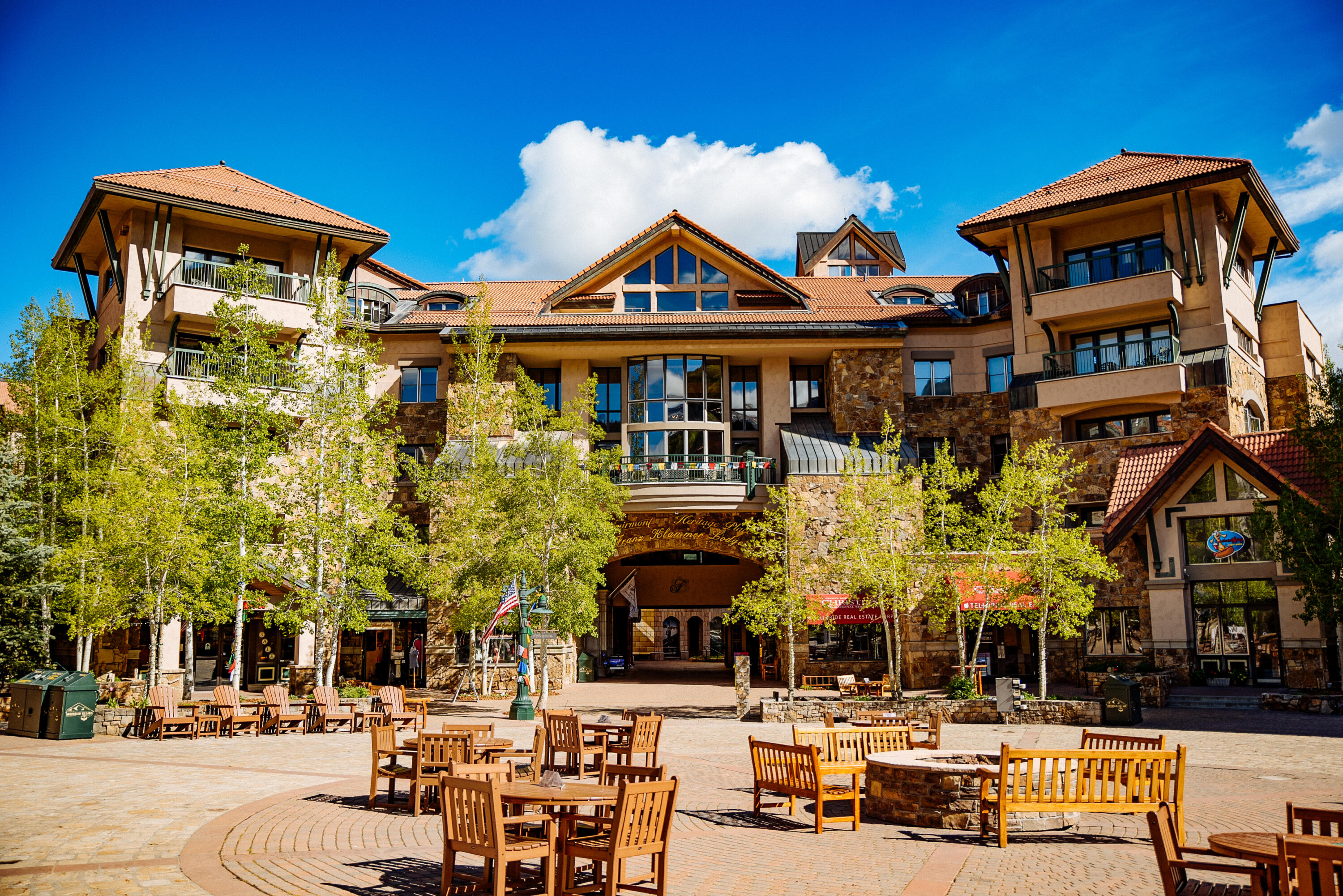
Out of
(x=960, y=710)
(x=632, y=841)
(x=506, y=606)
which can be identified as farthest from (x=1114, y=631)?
(x=632, y=841)

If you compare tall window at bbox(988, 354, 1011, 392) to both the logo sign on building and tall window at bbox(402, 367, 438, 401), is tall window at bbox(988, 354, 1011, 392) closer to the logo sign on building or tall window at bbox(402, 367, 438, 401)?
the logo sign on building

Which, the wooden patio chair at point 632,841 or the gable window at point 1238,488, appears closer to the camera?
the wooden patio chair at point 632,841

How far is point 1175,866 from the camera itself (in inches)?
238

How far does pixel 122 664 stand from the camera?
28.3 m

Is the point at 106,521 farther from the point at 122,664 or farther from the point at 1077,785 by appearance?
the point at 1077,785

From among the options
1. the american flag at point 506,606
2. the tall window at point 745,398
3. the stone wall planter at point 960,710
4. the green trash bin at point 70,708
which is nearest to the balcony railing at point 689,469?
the tall window at point 745,398

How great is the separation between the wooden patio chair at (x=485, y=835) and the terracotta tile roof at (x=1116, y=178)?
3029 centimetres

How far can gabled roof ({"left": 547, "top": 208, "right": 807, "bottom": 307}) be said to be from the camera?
115ft

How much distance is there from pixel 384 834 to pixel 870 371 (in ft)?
90.8

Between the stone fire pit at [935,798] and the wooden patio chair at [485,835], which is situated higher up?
Result: the wooden patio chair at [485,835]

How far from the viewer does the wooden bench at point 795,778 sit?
9938mm

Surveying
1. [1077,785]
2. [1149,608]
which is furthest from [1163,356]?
[1077,785]

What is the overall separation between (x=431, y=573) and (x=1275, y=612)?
2268 cm

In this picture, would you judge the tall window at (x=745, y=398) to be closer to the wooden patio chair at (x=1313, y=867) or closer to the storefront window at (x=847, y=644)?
the storefront window at (x=847, y=644)
